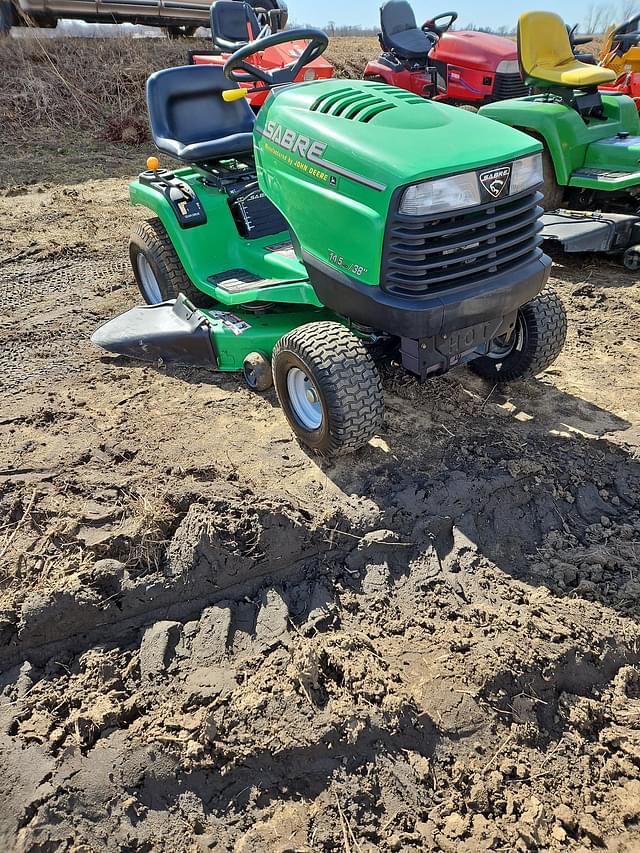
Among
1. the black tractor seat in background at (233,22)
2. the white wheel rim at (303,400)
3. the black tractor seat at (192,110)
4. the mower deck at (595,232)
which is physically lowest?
the white wheel rim at (303,400)

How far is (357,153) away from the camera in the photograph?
243 cm

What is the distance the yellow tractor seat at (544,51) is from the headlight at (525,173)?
332cm

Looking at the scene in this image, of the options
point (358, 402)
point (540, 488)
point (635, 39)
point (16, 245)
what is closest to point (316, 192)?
point (358, 402)

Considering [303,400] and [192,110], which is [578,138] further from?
[303,400]

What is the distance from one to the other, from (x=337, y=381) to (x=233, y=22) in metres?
3.54

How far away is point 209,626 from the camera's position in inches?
87.4

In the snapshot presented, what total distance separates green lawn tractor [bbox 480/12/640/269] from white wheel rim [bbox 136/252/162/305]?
A: 282 centimetres

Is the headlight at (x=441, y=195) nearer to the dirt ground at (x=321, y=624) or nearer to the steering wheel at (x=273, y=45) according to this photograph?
the dirt ground at (x=321, y=624)

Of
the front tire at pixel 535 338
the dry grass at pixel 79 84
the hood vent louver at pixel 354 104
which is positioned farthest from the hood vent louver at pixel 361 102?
the dry grass at pixel 79 84

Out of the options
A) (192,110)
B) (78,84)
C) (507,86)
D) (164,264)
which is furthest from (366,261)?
(78,84)

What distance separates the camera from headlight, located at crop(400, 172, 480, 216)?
2297mm

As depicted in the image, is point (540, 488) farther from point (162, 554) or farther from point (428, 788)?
point (162, 554)

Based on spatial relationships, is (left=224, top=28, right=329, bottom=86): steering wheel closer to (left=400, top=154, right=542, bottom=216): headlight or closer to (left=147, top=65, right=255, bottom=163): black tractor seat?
(left=147, top=65, right=255, bottom=163): black tractor seat

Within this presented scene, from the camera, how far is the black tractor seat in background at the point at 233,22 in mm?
4660
